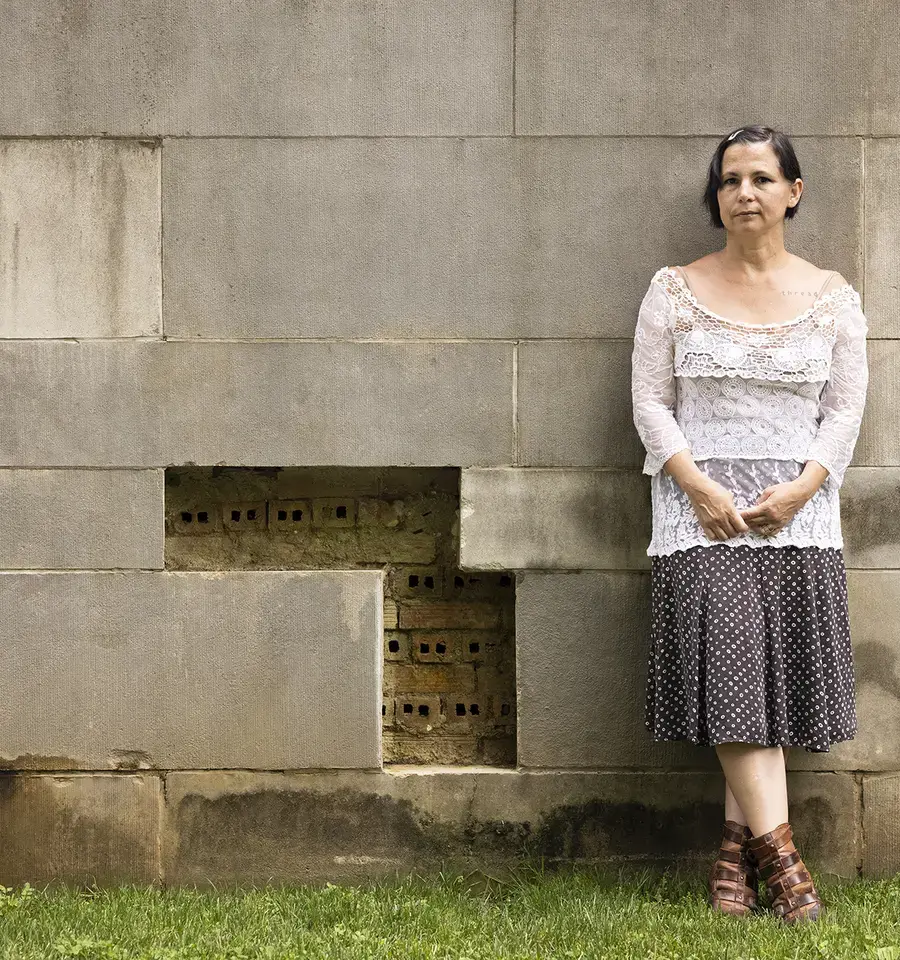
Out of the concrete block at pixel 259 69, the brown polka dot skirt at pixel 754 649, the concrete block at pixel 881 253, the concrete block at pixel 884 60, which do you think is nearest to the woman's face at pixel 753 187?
the concrete block at pixel 881 253

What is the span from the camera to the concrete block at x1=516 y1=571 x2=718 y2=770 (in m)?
4.01

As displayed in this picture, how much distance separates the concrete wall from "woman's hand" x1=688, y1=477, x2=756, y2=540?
45 cm

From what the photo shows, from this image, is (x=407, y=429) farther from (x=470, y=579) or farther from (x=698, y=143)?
(x=698, y=143)

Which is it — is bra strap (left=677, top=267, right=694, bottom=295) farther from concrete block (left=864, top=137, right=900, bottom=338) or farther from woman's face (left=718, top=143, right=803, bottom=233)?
concrete block (left=864, top=137, right=900, bottom=338)

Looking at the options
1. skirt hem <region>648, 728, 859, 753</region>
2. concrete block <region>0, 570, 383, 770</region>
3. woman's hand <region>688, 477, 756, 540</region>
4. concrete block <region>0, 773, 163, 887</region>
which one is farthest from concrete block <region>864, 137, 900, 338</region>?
concrete block <region>0, 773, 163, 887</region>

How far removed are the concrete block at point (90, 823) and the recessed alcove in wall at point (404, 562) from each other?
0.85 m

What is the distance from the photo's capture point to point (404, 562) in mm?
4199

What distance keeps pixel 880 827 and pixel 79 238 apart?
3.43m

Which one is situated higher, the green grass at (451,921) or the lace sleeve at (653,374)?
the lace sleeve at (653,374)

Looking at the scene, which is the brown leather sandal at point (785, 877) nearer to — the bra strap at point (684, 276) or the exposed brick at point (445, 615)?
the exposed brick at point (445, 615)

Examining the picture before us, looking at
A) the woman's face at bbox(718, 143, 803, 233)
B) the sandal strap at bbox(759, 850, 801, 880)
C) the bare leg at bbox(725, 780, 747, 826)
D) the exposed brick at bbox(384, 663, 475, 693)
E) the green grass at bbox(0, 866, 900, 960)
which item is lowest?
the green grass at bbox(0, 866, 900, 960)

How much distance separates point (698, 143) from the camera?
157 inches

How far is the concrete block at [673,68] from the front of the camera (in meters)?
3.98

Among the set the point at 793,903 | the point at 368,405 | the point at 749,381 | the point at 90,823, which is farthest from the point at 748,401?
the point at 90,823
